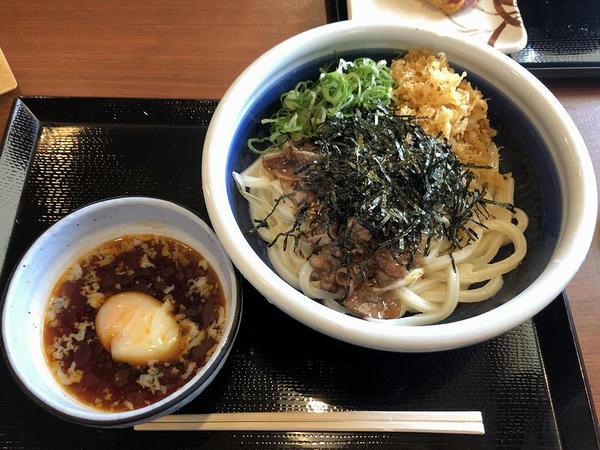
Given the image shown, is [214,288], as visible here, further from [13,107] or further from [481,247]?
[13,107]

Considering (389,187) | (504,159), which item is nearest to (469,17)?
(504,159)

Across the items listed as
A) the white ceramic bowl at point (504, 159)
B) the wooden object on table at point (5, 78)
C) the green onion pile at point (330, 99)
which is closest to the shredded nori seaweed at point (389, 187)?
the green onion pile at point (330, 99)

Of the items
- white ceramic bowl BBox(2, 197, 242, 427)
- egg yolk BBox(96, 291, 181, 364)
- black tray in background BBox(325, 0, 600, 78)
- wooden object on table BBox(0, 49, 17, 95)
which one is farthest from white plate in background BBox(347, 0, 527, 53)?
egg yolk BBox(96, 291, 181, 364)

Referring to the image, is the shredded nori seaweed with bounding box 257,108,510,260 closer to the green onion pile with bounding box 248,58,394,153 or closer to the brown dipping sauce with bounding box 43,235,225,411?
the green onion pile with bounding box 248,58,394,153

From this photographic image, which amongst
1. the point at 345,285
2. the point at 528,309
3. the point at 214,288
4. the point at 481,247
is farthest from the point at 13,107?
the point at 528,309

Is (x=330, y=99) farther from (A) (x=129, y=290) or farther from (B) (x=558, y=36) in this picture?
(B) (x=558, y=36)

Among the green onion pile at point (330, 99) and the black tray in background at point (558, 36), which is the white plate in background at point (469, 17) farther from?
the green onion pile at point (330, 99)
